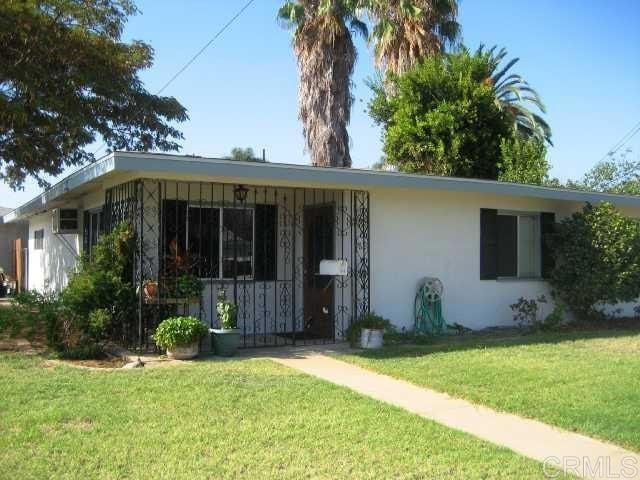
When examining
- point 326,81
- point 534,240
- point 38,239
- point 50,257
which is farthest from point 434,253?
point 38,239

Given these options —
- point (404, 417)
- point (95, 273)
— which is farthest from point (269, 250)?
point (404, 417)

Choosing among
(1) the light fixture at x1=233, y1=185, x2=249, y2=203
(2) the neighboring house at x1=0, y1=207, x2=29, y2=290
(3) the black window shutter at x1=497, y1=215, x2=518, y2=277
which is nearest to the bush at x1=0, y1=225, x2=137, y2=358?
(1) the light fixture at x1=233, y1=185, x2=249, y2=203

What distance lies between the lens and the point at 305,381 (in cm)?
704

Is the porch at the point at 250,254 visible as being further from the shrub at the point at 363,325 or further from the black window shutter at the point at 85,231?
the black window shutter at the point at 85,231

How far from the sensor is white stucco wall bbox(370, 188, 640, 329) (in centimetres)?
1055

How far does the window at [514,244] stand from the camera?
38.1 ft

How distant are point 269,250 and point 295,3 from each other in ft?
35.8

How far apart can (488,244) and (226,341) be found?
5.30 meters

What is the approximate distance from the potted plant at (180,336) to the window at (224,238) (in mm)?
1486

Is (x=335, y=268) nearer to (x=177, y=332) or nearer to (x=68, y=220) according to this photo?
(x=177, y=332)

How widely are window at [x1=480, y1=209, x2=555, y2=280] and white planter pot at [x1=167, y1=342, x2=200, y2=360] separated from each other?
5.54m

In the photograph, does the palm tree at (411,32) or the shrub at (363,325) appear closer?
the shrub at (363,325)

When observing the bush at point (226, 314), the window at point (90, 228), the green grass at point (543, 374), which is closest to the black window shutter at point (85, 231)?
the window at point (90, 228)

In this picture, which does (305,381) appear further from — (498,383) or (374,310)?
(374,310)
